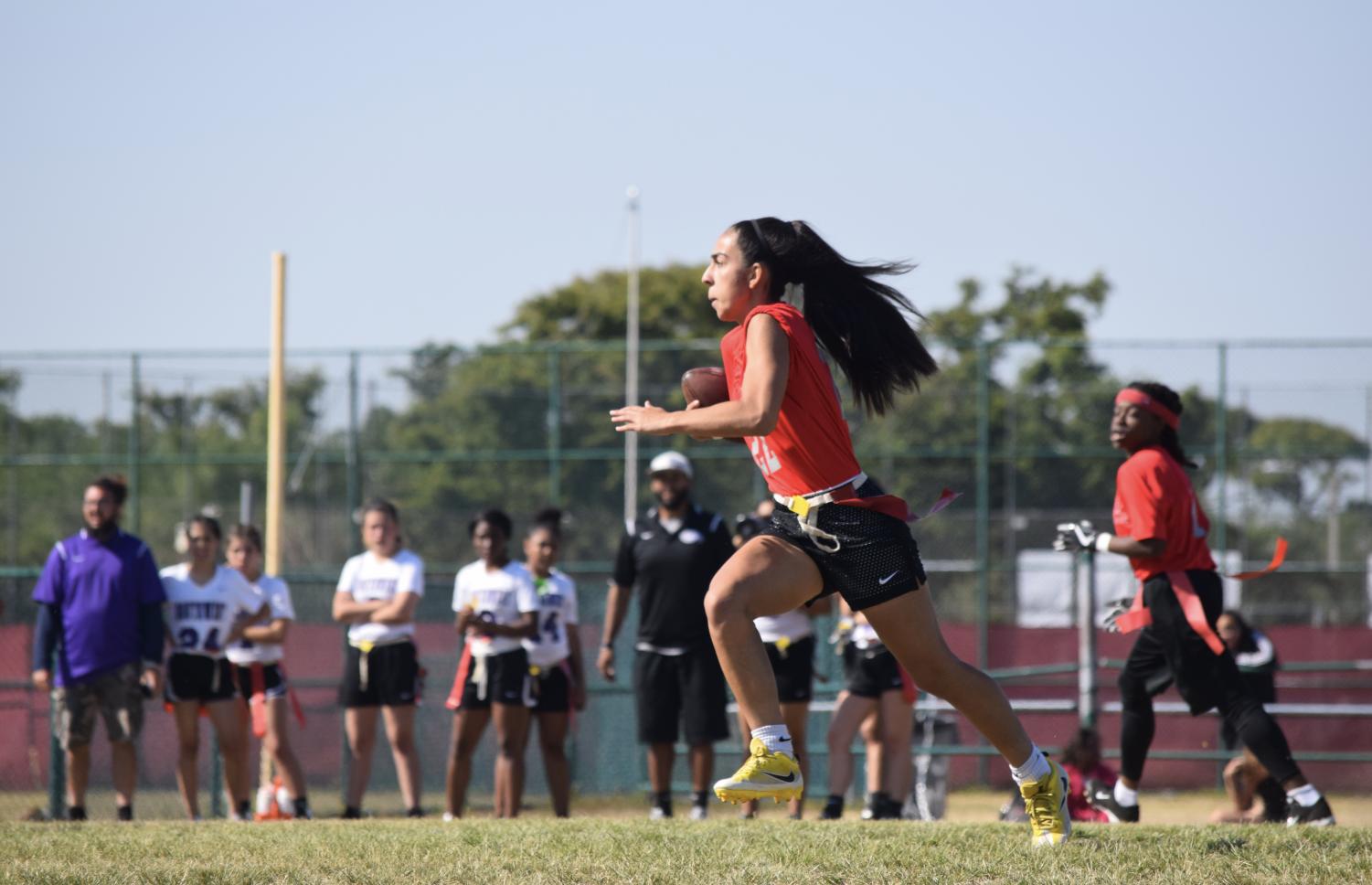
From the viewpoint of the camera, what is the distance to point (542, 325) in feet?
148

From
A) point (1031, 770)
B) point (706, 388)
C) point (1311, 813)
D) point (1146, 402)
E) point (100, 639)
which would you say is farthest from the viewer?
point (100, 639)

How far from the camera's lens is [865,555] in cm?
545

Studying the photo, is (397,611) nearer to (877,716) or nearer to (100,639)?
(100,639)

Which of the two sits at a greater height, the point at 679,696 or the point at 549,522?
the point at 549,522

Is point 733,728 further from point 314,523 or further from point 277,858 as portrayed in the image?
point 277,858

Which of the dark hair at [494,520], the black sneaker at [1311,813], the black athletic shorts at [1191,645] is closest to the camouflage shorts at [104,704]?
the dark hair at [494,520]

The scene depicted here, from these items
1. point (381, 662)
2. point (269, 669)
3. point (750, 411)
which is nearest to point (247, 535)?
point (269, 669)

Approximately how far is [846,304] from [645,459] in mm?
13480

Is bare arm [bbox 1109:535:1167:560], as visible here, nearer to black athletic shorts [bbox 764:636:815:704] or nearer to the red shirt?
the red shirt

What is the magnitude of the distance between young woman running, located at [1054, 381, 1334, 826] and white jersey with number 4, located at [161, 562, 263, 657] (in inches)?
216

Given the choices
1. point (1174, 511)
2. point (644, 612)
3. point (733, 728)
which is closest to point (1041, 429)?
point (733, 728)

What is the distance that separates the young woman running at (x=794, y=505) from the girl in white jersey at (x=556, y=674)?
4841mm

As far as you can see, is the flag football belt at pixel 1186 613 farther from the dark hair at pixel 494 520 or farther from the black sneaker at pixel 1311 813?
the dark hair at pixel 494 520

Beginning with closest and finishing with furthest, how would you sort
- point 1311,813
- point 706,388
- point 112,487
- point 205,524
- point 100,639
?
point 706,388
point 1311,813
point 100,639
point 112,487
point 205,524
